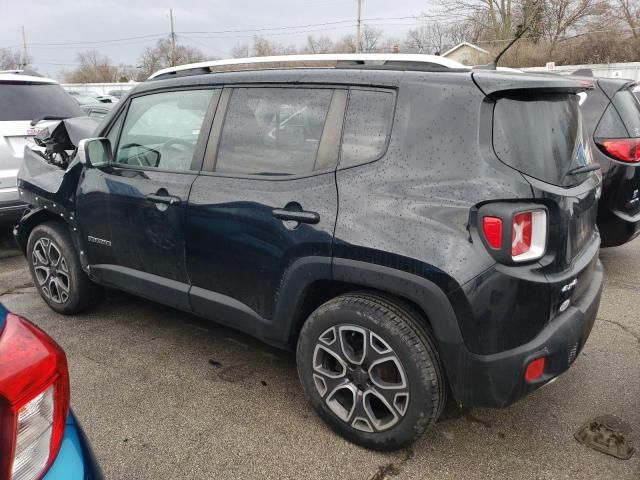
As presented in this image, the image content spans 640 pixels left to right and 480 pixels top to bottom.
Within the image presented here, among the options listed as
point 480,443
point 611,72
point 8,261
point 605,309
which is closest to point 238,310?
point 480,443

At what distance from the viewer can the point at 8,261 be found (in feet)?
18.1

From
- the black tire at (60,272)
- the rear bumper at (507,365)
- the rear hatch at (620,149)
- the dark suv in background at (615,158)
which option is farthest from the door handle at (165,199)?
the rear hatch at (620,149)

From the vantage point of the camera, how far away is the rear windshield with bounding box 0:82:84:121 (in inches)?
222

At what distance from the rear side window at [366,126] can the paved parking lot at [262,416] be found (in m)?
1.36

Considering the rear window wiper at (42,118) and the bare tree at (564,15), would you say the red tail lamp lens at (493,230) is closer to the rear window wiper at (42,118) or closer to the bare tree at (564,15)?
the rear window wiper at (42,118)

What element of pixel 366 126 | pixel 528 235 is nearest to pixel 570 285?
pixel 528 235

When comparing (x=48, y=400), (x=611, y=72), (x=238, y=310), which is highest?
(x=611, y=72)

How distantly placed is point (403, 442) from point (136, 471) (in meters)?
1.19

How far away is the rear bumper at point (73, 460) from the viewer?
1.32m

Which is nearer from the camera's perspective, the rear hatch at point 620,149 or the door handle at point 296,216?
the door handle at point 296,216

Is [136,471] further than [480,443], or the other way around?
[480,443]

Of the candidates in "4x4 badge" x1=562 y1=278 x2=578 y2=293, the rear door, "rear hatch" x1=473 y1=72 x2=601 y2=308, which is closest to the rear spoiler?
"rear hatch" x1=473 y1=72 x2=601 y2=308

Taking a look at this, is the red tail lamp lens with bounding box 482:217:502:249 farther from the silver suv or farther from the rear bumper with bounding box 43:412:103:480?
the silver suv

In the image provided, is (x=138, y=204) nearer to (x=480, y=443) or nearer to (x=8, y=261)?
(x=480, y=443)
